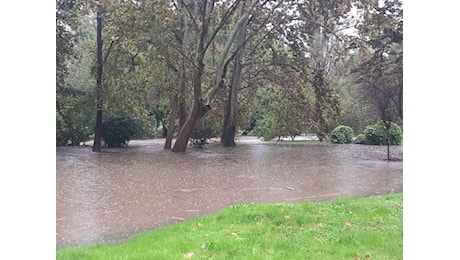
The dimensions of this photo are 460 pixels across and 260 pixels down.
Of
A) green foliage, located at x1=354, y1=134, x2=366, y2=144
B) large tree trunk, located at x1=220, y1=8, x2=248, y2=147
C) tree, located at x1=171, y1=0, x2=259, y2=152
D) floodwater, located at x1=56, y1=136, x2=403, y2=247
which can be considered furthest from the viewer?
green foliage, located at x1=354, y1=134, x2=366, y2=144

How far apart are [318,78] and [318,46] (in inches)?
56.1

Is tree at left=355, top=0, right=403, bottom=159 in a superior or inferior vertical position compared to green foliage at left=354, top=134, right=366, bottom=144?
superior

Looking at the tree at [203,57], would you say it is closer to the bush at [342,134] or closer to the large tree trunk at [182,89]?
the large tree trunk at [182,89]

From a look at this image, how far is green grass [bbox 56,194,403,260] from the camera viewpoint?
268 cm

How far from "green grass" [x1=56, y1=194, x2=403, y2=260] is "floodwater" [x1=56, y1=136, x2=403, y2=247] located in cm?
49

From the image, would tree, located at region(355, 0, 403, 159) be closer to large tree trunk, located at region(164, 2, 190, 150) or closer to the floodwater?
the floodwater

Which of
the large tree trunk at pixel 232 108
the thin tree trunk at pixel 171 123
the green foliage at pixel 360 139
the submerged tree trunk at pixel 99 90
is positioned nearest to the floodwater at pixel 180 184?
the submerged tree trunk at pixel 99 90

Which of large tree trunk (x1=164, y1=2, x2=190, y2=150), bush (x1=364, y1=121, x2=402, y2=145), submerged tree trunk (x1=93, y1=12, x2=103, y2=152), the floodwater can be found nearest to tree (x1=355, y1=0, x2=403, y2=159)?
bush (x1=364, y1=121, x2=402, y2=145)

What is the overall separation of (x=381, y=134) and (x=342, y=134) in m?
2.19

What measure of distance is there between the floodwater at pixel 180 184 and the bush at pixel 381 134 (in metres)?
0.39

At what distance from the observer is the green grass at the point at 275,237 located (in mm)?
2676

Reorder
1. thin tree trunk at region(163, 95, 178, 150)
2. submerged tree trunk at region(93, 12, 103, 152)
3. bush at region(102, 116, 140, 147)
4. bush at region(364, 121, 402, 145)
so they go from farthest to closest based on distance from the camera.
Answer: bush at region(102, 116, 140, 147), thin tree trunk at region(163, 95, 178, 150), submerged tree trunk at region(93, 12, 103, 152), bush at region(364, 121, 402, 145)
